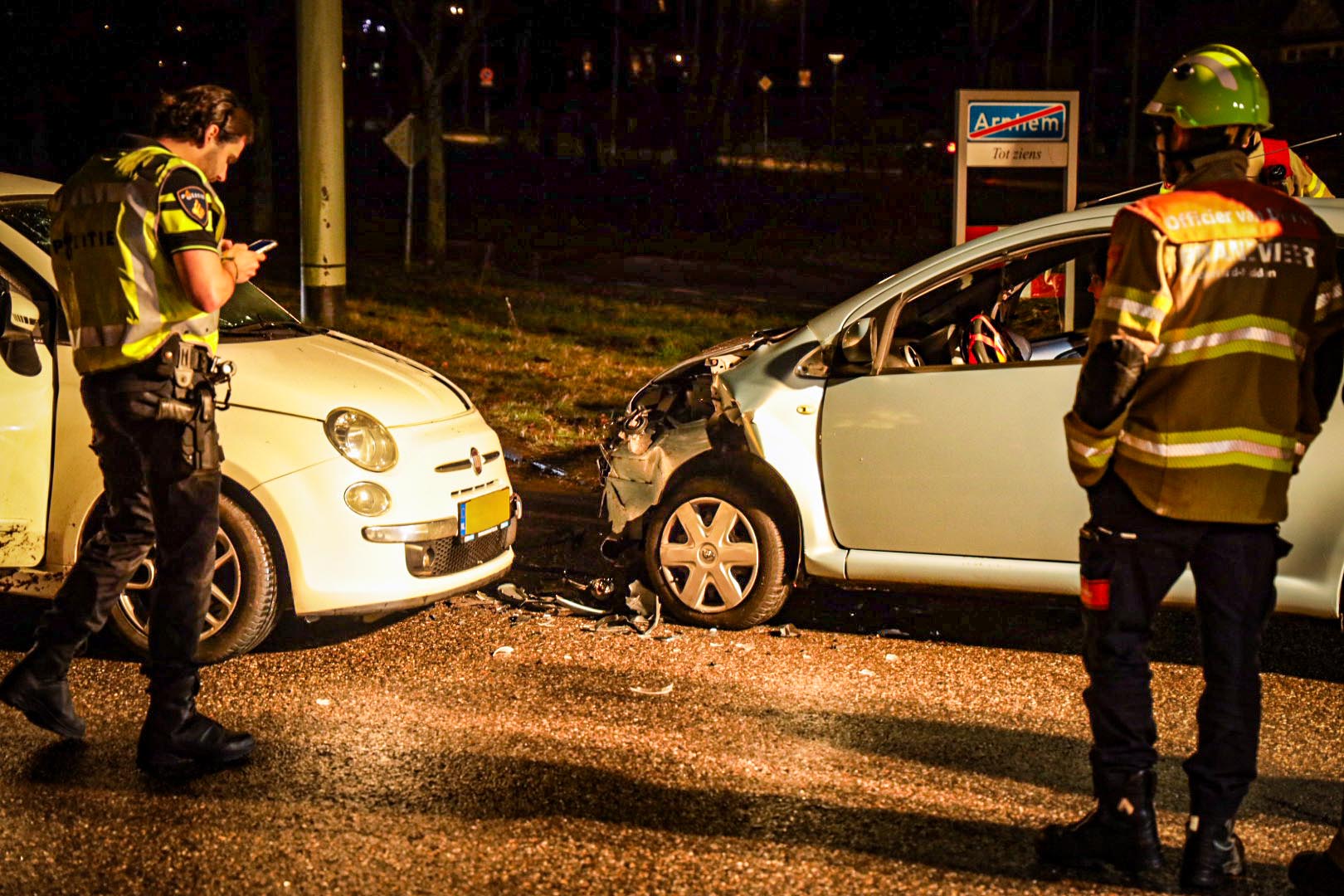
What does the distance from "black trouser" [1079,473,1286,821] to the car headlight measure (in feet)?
8.62

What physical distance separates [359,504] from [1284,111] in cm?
4543

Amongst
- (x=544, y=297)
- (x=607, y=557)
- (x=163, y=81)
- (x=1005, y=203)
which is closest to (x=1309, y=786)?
(x=607, y=557)

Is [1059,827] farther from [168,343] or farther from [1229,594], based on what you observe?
[168,343]

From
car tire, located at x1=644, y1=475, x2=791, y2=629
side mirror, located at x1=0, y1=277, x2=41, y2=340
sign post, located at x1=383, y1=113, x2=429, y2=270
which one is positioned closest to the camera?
side mirror, located at x1=0, y1=277, x2=41, y2=340

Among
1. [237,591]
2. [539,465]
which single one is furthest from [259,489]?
[539,465]

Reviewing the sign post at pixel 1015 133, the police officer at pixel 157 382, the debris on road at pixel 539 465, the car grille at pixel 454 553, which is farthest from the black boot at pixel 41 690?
the sign post at pixel 1015 133

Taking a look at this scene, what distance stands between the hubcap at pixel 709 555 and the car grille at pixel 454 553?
0.68 meters

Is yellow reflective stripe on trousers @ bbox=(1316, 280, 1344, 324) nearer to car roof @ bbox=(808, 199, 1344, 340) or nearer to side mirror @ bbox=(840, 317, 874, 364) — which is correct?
car roof @ bbox=(808, 199, 1344, 340)

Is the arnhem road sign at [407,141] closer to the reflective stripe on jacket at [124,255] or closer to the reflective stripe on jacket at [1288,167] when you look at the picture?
the reflective stripe on jacket at [1288,167]

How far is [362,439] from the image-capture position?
542 centimetres

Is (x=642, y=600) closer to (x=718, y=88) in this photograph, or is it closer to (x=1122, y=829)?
(x=1122, y=829)

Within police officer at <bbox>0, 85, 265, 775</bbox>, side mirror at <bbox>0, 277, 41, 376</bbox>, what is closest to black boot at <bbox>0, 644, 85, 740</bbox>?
police officer at <bbox>0, 85, 265, 775</bbox>

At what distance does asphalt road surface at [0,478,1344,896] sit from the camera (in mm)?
3830

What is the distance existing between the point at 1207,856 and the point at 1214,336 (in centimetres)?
122
